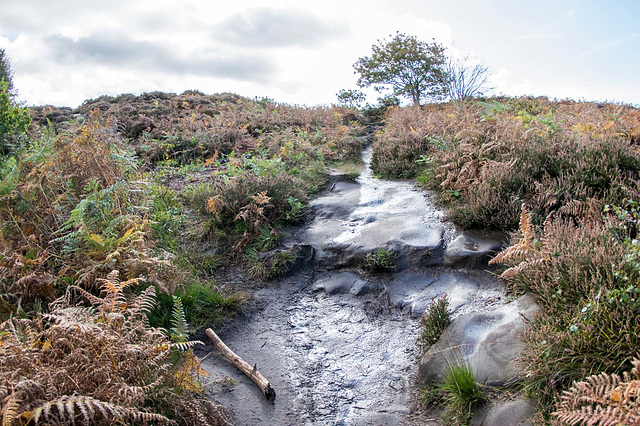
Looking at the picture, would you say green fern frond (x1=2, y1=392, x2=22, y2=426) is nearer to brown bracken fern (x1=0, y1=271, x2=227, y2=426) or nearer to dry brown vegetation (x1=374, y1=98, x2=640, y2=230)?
brown bracken fern (x1=0, y1=271, x2=227, y2=426)

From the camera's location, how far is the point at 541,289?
13.8 feet

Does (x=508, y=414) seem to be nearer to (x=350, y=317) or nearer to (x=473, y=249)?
(x=350, y=317)

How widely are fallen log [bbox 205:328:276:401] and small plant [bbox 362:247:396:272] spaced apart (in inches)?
92.5

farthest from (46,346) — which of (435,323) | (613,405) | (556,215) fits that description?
(556,215)

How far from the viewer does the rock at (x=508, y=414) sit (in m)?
3.39

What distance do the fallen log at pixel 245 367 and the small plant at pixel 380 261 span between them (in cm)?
235

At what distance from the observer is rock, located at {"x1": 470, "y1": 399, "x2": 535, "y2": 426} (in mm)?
3391

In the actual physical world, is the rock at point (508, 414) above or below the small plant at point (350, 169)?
below

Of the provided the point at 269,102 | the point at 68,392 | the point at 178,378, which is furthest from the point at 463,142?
the point at 269,102

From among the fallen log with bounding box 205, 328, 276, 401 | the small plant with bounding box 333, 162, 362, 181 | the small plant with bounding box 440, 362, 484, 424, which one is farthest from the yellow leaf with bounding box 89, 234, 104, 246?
the small plant with bounding box 333, 162, 362, 181

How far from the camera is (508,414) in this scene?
11.4 ft

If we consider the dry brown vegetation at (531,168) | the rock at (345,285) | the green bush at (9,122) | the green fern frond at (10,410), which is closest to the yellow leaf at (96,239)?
the green fern frond at (10,410)

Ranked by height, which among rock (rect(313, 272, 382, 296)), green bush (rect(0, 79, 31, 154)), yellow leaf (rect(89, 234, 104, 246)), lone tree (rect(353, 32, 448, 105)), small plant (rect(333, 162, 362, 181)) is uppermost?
lone tree (rect(353, 32, 448, 105))

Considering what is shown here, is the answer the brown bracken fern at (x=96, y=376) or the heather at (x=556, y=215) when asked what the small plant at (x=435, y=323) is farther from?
the brown bracken fern at (x=96, y=376)
